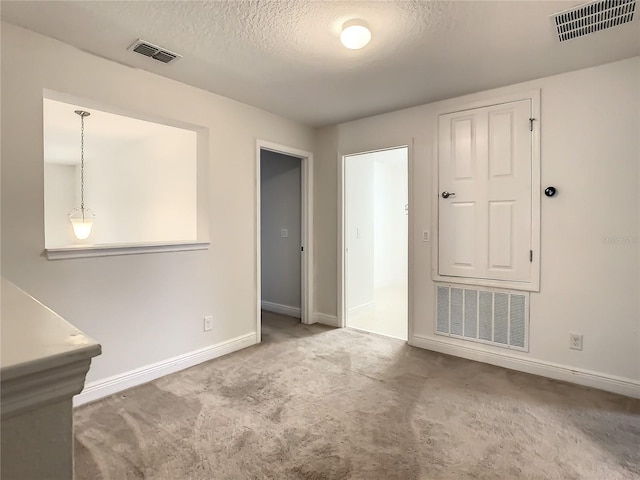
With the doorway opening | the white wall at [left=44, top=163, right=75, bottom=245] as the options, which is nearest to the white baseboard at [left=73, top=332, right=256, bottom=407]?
the doorway opening

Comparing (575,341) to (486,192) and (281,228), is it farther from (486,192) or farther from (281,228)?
(281,228)

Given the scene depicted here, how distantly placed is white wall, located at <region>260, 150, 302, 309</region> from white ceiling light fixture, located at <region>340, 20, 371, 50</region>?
7.88 feet

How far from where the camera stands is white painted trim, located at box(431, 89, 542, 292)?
111 inches

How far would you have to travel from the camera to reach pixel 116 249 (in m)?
2.53

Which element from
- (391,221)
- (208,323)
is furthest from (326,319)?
(391,221)

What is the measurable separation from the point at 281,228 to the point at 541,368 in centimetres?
319

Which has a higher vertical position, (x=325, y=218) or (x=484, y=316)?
(x=325, y=218)

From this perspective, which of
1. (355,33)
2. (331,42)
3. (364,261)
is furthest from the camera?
(364,261)

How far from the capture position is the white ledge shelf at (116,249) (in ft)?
7.43

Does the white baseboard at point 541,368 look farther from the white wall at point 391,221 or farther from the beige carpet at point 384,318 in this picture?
the white wall at point 391,221

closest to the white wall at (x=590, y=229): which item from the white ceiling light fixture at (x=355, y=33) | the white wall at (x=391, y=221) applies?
the white ceiling light fixture at (x=355, y=33)

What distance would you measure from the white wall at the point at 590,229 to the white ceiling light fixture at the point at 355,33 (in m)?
1.55

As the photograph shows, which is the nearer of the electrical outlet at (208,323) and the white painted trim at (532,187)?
the white painted trim at (532,187)

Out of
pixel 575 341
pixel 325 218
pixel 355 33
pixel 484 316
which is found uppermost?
pixel 355 33
